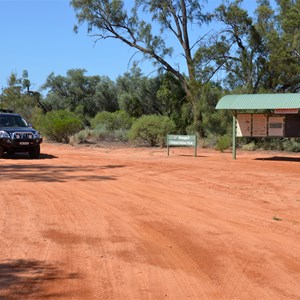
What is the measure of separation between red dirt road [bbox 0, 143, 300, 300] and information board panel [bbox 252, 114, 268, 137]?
862 cm

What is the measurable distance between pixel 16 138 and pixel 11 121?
1.76 meters

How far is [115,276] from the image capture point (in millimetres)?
5684

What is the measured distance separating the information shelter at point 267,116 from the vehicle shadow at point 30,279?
16.3 metres

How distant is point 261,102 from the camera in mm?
21266

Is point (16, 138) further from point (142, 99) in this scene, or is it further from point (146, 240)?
point (142, 99)

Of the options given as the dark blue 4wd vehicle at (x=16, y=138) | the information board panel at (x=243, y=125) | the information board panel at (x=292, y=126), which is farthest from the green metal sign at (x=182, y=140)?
the dark blue 4wd vehicle at (x=16, y=138)

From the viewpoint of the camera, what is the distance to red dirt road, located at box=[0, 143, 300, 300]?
5.43m

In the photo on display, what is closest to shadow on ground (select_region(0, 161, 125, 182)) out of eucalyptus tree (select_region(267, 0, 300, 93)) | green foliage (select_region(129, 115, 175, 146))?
green foliage (select_region(129, 115, 175, 146))

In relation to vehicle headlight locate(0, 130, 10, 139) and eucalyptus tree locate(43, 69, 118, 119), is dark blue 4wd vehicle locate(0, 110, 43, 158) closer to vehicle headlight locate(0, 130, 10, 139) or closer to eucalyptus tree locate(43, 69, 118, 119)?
vehicle headlight locate(0, 130, 10, 139)

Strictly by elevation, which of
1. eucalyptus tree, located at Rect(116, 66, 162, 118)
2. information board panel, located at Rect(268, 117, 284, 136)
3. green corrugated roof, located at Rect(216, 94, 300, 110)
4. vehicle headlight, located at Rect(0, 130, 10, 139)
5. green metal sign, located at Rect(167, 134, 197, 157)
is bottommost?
green metal sign, located at Rect(167, 134, 197, 157)

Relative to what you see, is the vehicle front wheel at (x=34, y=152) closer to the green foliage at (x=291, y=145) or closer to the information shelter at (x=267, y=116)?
the information shelter at (x=267, y=116)

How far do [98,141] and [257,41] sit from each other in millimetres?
12629

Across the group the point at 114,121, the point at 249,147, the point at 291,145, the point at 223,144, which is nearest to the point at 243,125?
the point at 223,144

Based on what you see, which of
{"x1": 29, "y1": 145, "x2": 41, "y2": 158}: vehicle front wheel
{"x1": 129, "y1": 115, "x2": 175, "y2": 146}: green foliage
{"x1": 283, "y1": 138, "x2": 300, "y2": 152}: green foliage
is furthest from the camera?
{"x1": 129, "y1": 115, "x2": 175, "y2": 146}: green foliage
